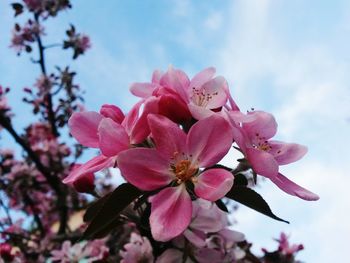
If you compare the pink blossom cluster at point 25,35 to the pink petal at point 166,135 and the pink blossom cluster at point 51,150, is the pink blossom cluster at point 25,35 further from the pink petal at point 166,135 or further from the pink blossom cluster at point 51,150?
the pink petal at point 166,135

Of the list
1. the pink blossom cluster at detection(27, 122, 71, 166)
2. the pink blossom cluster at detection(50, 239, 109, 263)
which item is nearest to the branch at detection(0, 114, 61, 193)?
the pink blossom cluster at detection(27, 122, 71, 166)

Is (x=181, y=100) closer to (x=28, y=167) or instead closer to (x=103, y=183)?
(x=28, y=167)

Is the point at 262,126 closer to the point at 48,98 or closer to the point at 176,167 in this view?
the point at 176,167

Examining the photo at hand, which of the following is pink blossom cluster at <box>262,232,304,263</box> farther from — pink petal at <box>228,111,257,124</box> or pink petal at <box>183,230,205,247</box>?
pink petal at <box>228,111,257,124</box>

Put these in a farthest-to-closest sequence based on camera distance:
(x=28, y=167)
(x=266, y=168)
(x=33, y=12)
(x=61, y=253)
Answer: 1. (x=33, y=12)
2. (x=28, y=167)
3. (x=61, y=253)
4. (x=266, y=168)

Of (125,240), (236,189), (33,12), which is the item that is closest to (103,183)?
(33,12)

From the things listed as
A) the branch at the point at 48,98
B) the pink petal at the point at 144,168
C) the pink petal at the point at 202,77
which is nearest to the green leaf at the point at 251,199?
the pink petal at the point at 144,168
